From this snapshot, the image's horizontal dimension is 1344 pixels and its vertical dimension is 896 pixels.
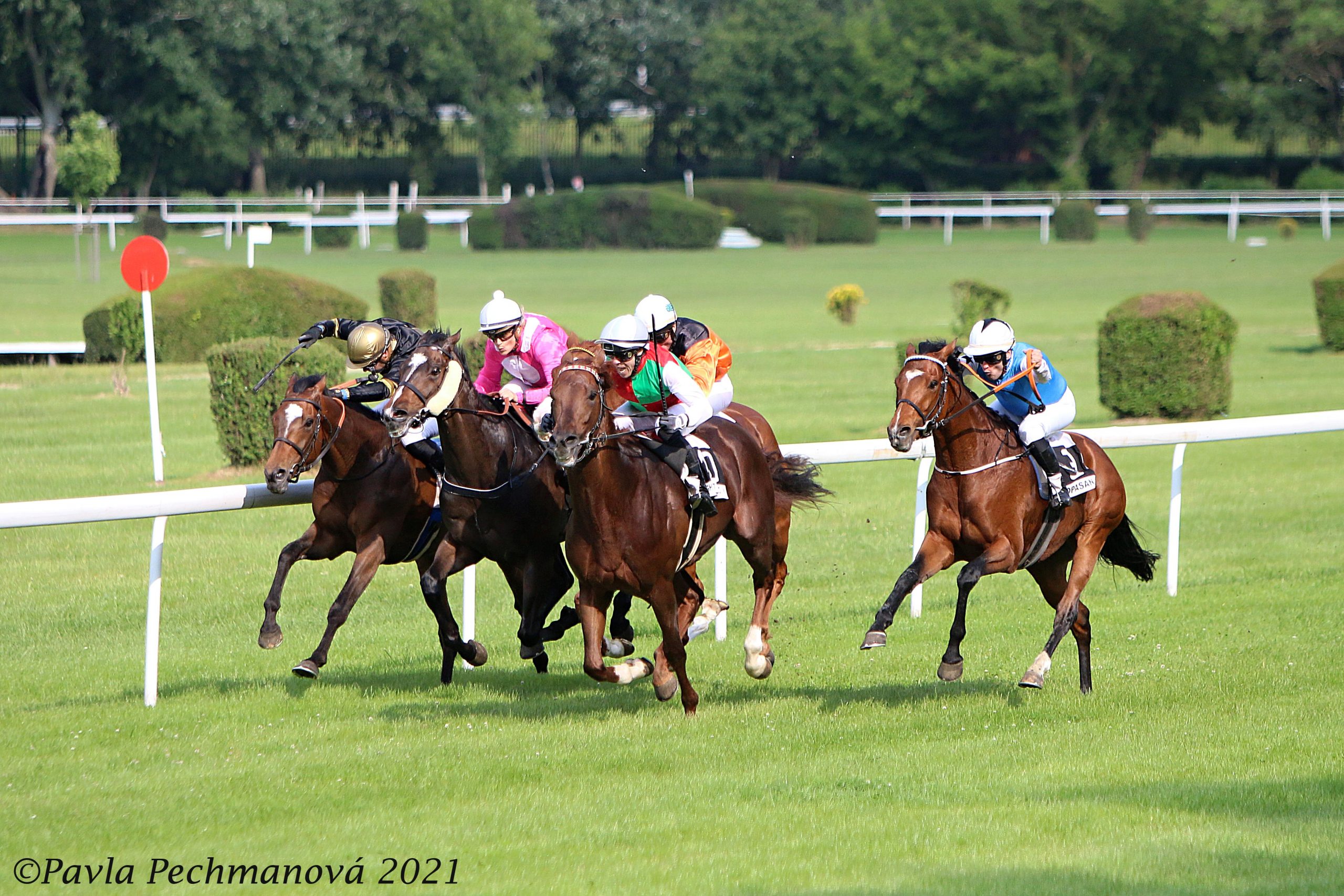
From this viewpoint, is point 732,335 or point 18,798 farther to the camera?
point 732,335

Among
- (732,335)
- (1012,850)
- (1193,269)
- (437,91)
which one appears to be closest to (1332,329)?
(732,335)

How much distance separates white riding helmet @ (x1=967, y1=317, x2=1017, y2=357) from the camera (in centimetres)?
683

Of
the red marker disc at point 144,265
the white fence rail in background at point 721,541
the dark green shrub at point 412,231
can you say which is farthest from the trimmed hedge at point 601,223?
the white fence rail in background at point 721,541

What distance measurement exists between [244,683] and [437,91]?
183 feet

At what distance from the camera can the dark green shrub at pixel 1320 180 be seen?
5172 centimetres

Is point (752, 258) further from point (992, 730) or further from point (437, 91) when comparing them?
point (992, 730)

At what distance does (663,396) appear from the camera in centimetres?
673

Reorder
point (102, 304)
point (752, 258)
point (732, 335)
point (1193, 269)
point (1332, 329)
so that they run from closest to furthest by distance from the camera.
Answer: point (102, 304)
point (1332, 329)
point (732, 335)
point (1193, 269)
point (752, 258)

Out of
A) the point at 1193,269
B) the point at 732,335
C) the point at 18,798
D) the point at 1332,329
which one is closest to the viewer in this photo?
the point at 18,798

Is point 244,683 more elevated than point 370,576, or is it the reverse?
point 370,576

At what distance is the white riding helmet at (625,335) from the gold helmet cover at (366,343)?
1030 millimetres

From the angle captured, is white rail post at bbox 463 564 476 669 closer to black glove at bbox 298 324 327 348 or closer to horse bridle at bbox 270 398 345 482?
horse bridle at bbox 270 398 345 482

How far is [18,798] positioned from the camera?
5258mm

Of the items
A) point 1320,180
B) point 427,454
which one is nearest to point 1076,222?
point 1320,180
